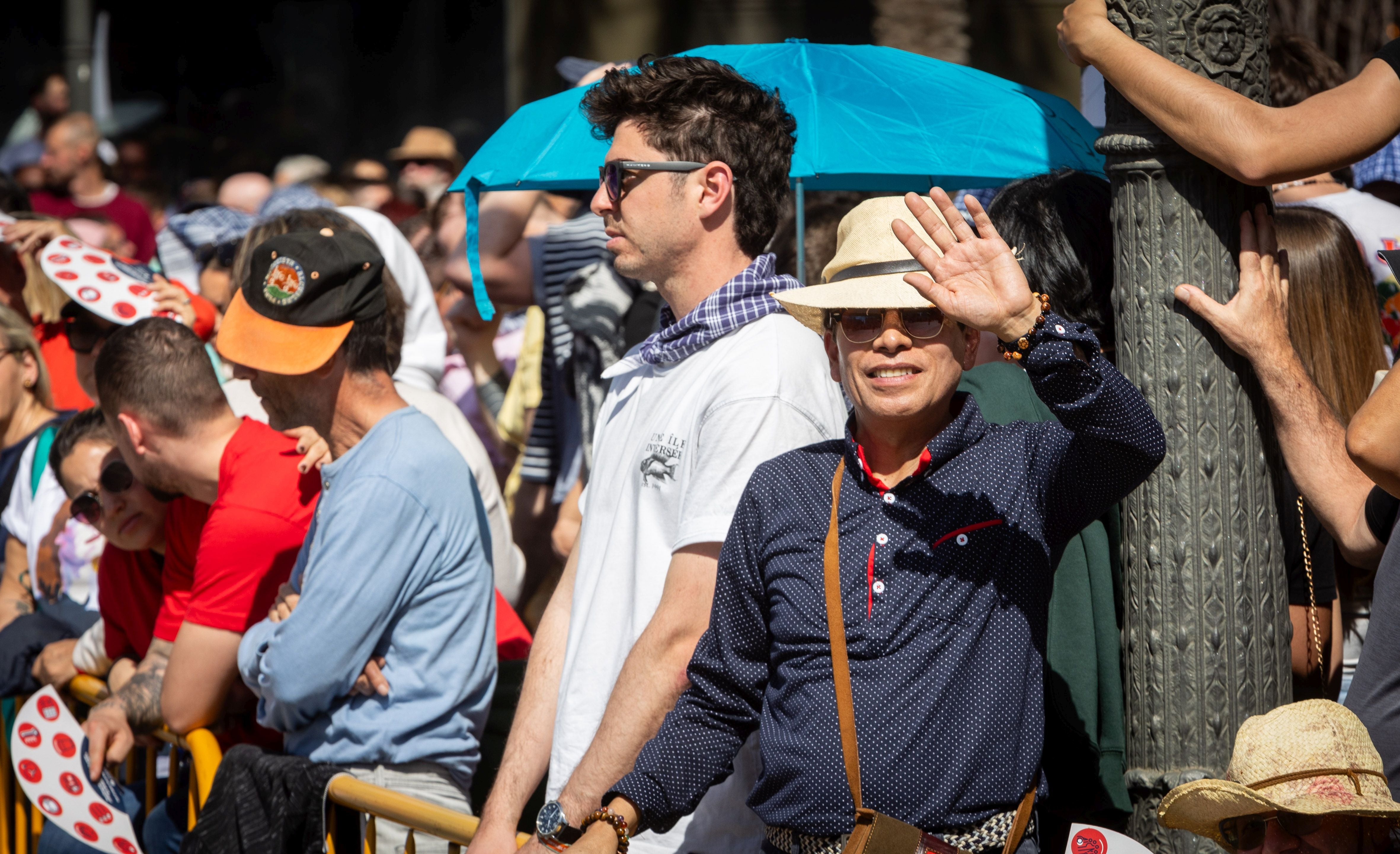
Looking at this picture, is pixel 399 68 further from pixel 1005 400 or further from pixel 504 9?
pixel 1005 400

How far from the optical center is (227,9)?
1614cm

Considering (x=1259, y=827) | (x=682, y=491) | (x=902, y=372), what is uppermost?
(x=902, y=372)

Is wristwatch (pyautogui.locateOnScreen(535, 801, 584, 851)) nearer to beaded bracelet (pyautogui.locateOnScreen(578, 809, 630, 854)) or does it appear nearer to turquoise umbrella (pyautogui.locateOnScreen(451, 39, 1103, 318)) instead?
beaded bracelet (pyautogui.locateOnScreen(578, 809, 630, 854))

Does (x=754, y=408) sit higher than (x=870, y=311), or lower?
lower

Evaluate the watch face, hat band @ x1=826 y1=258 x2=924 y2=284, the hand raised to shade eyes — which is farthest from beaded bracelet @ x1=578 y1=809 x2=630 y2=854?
the hand raised to shade eyes

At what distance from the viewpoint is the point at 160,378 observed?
4.30 m

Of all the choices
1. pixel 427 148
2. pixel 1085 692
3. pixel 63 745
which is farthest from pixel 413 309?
pixel 427 148

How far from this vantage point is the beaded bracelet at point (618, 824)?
2543mm

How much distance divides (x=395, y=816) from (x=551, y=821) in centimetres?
86

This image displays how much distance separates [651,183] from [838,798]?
1.40 meters

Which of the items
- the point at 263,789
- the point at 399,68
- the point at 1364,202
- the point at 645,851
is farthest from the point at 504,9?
the point at 645,851

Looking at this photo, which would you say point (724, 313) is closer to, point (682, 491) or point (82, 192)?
point (682, 491)

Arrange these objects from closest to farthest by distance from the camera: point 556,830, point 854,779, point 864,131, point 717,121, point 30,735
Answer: point 854,779 → point 556,830 → point 717,121 → point 864,131 → point 30,735

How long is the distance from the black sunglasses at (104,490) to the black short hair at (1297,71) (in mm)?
3914
